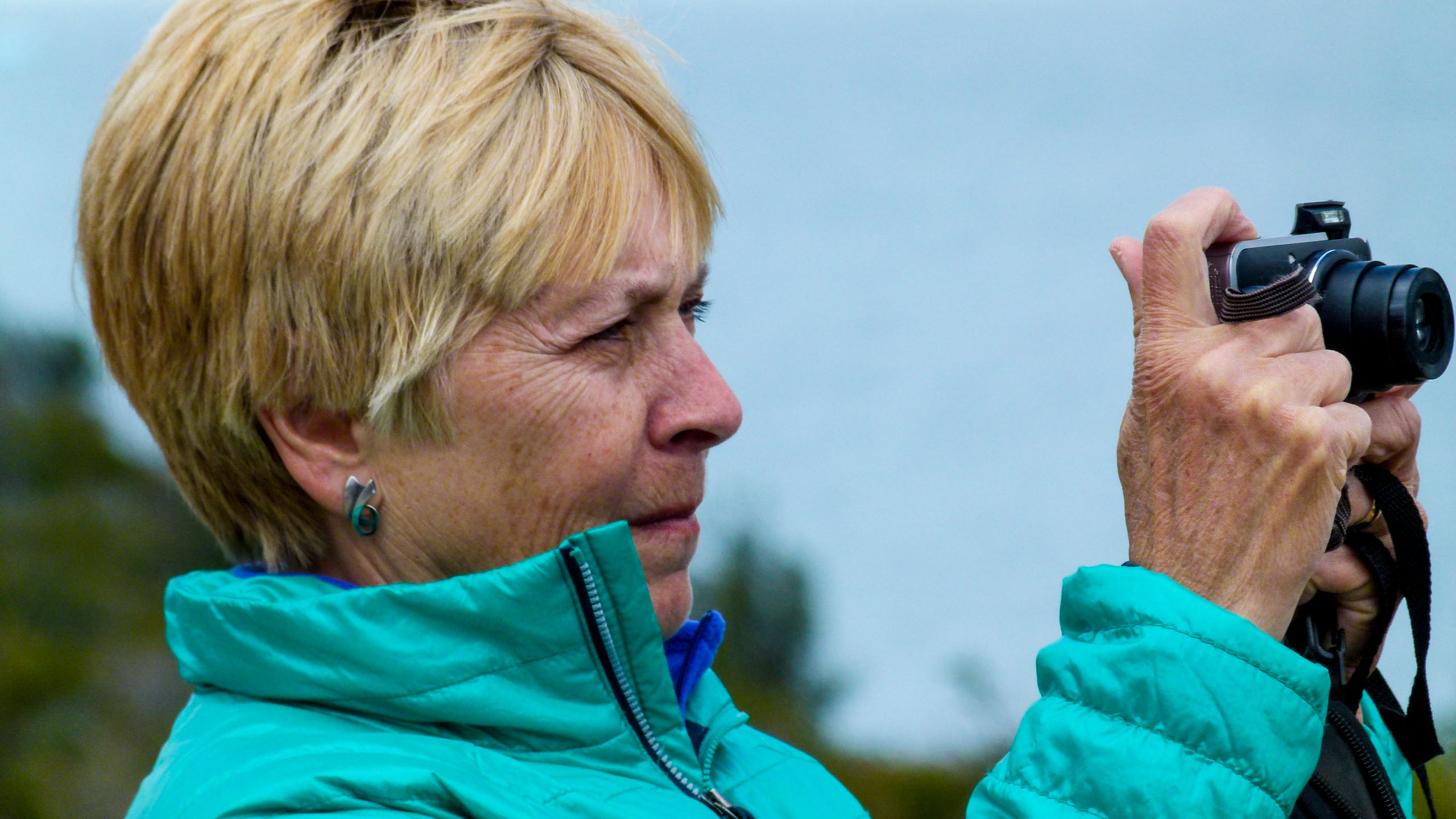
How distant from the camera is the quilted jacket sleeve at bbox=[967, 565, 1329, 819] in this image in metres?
1.12

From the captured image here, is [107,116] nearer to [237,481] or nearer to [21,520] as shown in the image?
[237,481]

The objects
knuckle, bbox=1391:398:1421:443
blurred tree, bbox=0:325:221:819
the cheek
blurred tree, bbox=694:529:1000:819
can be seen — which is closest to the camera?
the cheek

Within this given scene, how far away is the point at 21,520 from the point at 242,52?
13.3 feet

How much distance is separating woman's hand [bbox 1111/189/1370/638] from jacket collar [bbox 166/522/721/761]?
0.52 m

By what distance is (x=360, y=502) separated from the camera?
4.56 ft

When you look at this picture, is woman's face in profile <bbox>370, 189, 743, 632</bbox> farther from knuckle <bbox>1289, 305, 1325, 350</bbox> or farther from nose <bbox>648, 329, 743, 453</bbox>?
knuckle <bbox>1289, 305, 1325, 350</bbox>

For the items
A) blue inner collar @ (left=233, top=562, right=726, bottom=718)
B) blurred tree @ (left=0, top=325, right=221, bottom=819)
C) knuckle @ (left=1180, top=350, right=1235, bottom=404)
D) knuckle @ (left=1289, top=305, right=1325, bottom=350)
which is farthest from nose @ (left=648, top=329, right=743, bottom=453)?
blurred tree @ (left=0, top=325, right=221, bottom=819)

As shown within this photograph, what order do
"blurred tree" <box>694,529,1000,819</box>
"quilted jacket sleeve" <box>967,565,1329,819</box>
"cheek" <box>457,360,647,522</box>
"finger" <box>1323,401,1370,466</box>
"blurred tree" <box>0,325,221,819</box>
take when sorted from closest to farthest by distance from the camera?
"quilted jacket sleeve" <box>967,565,1329,819</box> → "finger" <box>1323,401,1370,466</box> → "cheek" <box>457,360,647,522</box> → "blurred tree" <box>694,529,1000,819</box> → "blurred tree" <box>0,325,221,819</box>

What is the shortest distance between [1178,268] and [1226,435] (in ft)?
0.55

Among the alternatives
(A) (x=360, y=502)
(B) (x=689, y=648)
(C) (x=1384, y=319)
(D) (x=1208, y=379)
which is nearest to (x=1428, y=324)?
(C) (x=1384, y=319)

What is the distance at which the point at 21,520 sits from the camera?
4754 millimetres

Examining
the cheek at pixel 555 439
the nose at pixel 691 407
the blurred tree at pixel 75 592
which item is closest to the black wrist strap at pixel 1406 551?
the nose at pixel 691 407

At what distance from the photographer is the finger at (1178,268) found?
49.6 inches

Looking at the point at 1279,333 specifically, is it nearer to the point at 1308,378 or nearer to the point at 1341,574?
the point at 1308,378
